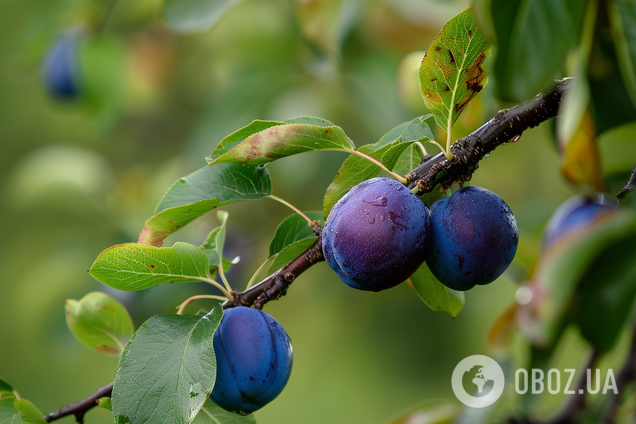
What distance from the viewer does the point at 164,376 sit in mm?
419

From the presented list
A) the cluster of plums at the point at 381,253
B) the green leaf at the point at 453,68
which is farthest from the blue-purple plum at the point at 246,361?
the green leaf at the point at 453,68

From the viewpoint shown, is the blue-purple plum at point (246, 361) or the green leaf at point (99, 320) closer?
the blue-purple plum at point (246, 361)

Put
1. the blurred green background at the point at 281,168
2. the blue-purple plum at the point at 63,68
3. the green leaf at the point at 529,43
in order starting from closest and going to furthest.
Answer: the green leaf at the point at 529,43
the blurred green background at the point at 281,168
the blue-purple plum at the point at 63,68

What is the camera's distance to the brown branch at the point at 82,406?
0.48 meters

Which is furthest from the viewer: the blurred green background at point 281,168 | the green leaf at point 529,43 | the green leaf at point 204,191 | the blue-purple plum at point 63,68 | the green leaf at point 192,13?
the blue-purple plum at point 63,68

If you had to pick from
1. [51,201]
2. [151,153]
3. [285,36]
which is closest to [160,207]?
[285,36]

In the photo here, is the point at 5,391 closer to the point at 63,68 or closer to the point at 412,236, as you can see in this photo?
the point at 412,236

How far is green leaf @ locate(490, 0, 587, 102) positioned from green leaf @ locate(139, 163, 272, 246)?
210mm

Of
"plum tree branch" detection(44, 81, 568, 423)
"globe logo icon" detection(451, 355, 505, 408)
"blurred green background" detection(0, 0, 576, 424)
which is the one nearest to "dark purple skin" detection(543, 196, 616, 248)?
"blurred green background" detection(0, 0, 576, 424)

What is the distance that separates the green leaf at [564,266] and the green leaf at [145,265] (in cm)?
26

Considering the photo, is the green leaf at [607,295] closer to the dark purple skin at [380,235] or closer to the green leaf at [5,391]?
the dark purple skin at [380,235]

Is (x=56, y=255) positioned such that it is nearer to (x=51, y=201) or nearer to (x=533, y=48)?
(x=51, y=201)

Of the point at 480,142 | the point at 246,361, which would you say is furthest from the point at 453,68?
the point at 246,361

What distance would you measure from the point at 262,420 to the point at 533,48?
229cm
